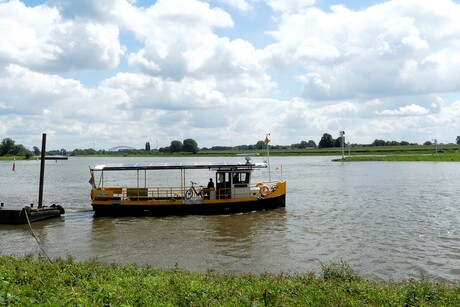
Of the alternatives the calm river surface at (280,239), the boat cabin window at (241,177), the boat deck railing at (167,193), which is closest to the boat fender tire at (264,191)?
the boat deck railing at (167,193)

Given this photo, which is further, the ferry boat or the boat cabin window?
the boat cabin window

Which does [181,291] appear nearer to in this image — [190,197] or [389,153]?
[190,197]

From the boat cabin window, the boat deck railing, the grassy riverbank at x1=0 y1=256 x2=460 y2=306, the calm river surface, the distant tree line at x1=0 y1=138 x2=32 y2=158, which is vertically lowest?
the calm river surface

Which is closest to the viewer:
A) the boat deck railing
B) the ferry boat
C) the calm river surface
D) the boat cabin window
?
the calm river surface

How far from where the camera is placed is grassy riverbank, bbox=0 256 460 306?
8.05 m

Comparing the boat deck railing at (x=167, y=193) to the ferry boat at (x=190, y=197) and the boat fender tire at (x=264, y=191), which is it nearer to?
the ferry boat at (x=190, y=197)

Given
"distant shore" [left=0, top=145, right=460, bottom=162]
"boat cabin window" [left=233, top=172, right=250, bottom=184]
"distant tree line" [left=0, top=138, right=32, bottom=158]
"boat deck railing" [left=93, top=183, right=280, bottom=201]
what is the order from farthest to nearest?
"distant tree line" [left=0, top=138, right=32, bottom=158]
"distant shore" [left=0, top=145, right=460, bottom=162]
"boat cabin window" [left=233, top=172, right=250, bottom=184]
"boat deck railing" [left=93, top=183, right=280, bottom=201]

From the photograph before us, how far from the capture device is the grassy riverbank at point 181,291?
805cm

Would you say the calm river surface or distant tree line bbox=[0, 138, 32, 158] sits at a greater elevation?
distant tree line bbox=[0, 138, 32, 158]

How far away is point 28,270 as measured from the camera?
35.6 ft

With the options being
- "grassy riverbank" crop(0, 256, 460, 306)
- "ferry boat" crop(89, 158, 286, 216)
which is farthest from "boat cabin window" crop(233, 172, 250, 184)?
"grassy riverbank" crop(0, 256, 460, 306)

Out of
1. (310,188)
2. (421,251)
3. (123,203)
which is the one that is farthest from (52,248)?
(310,188)

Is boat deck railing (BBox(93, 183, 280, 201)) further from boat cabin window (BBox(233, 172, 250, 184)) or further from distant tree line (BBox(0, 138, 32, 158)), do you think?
distant tree line (BBox(0, 138, 32, 158))

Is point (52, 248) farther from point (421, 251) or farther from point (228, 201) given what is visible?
point (421, 251)
